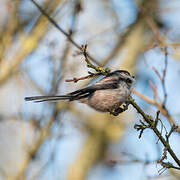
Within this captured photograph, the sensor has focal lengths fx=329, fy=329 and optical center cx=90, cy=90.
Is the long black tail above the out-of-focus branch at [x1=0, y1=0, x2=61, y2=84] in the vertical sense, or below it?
below

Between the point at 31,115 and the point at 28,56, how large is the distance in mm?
847

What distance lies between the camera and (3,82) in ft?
14.4

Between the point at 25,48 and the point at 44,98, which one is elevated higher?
the point at 25,48

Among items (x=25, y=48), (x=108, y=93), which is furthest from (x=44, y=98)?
(x=25, y=48)

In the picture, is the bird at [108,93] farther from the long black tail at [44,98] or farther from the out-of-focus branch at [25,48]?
the out-of-focus branch at [25,48]

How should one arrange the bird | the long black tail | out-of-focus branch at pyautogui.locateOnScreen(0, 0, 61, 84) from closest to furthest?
1. the long black tail
2. the bird
3. out-of-focus branch at pyautogui.locateOnScreen(0, 0, 61, 84)

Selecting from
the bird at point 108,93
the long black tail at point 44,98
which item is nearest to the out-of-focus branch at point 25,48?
the bird at point 108,93

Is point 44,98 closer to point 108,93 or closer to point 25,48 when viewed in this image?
point 108,93

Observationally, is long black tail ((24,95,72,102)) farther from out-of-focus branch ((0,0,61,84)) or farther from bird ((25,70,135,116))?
out-of-focus branch ((0,0,61,84))

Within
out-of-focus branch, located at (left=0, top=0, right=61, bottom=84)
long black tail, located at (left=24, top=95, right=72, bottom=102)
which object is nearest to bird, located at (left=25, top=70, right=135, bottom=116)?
long black tail, located at (left=24, top=95, right=72, bottom=102)

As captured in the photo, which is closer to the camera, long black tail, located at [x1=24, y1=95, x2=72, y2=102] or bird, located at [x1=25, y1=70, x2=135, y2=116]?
long black tail, located at [x1=24, y1=95, x2=72, y2=102]

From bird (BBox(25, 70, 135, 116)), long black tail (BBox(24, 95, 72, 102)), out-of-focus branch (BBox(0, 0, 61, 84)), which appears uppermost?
out-of-focus branch (BBox(0, 0, 61, 84))

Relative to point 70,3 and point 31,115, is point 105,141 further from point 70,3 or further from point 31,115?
point 70,3

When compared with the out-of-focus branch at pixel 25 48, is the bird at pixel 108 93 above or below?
below
